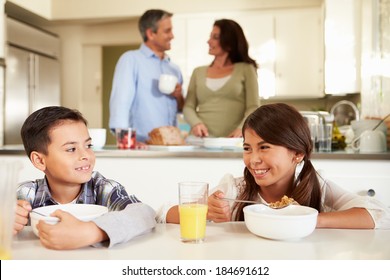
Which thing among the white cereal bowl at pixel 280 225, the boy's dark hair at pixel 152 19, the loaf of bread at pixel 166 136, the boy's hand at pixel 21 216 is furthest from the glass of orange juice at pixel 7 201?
the boy's dark hair at pixel 152 19

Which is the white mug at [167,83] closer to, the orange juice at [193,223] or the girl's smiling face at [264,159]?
the girl's smiling face at [264,159]

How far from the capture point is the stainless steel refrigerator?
375 cm

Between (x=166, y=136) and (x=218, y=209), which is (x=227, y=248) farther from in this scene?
(x=166, y=136)

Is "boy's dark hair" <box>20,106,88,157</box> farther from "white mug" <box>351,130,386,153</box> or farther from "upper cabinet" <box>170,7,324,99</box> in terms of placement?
"upper cabinet" <box>170,7,324,99</box>

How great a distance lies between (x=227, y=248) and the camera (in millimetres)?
729

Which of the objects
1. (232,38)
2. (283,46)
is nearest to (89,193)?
(232,38)

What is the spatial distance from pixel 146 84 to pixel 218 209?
1.57 m

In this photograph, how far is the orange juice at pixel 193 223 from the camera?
2.48 ft

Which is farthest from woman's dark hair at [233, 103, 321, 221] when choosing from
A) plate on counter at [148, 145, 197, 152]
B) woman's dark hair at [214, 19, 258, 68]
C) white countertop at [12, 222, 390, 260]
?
woman's dark hair at [214, 19, 258, 68]

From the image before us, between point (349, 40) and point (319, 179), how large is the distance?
2.79m

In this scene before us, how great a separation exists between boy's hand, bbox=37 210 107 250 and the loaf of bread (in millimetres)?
1325

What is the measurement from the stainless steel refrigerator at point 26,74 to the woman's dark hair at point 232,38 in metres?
2.20

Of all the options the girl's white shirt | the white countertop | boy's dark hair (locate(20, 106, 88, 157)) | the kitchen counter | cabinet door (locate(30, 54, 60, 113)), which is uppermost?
cabinet door (locate(30, 54, 60, 113))

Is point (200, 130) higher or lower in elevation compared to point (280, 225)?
higher
